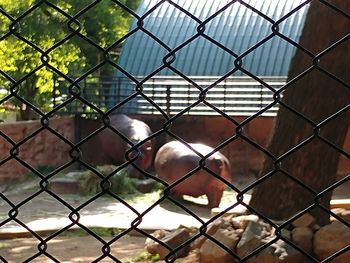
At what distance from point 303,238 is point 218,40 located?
13.7 meters

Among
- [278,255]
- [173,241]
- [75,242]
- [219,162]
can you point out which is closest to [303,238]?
[278,255]

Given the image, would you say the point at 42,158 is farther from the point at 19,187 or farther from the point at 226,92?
the point at 226,92

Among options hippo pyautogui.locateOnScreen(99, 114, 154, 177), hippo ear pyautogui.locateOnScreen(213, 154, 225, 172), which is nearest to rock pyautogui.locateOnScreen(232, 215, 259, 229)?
hippo ear pyautogui.locateOnScreen(213, 154, 225, 172)

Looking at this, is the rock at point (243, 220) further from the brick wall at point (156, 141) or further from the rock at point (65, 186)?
the brick wall at point (156, 141)

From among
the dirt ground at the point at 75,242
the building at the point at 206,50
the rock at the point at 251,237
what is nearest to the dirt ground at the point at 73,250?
the dirt ground at the point at 75,242

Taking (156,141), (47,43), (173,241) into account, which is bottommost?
(173,241)

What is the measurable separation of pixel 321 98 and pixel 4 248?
367 centimetres

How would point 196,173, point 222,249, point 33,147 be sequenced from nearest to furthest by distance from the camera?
point 222,249, point 196,173, point 33,147

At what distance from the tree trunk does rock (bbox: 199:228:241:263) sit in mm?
551

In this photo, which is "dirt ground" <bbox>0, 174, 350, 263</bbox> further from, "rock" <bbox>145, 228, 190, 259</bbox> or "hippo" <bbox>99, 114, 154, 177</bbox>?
"hippo" <bbox>99, 114, 154, 177</bbox>

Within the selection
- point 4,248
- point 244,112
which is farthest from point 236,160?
point 4,248

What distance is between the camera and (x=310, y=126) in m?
6.27

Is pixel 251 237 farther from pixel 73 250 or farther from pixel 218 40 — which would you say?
pixel 218 40

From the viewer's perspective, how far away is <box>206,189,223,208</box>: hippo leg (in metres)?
11.1
